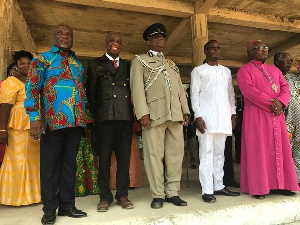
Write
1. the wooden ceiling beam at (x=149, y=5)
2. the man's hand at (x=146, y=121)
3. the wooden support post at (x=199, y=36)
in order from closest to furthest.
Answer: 1. the man's hand at (x=146, y=121)
2. the wooden ceiling beam at (x=149, y=5)
3. the wooden support post at (x=199, y=36)

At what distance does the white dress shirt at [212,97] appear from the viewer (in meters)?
3.11

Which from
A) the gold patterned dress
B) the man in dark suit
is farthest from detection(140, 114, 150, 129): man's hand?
the gold patterned dress

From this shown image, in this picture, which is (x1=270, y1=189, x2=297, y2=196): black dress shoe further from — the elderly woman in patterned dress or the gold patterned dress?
the gold patterned dress

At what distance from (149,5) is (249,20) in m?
2.82

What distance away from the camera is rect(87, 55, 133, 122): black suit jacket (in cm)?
268

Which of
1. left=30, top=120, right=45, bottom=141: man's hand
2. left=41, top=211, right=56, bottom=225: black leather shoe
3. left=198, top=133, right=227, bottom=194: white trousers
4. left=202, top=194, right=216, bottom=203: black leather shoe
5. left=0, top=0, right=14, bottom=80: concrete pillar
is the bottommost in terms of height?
left=202, top=194, right=216, bottom=203: black leather shoe

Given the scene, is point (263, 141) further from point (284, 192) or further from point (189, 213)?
point (189, 213)

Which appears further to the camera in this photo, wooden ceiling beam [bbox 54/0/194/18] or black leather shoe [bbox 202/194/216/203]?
wooden ceiling beam [bbox 54/0/194/18]

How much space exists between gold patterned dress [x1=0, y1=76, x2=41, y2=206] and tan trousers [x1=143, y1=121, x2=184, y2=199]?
57.2 inches

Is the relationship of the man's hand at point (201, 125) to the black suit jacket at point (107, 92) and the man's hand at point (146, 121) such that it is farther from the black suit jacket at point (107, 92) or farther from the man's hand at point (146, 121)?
the black suit jacket at point (107, 92)

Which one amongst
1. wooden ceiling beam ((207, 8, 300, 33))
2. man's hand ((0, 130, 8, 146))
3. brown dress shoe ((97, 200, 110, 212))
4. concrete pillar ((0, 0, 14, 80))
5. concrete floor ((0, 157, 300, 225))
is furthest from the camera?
wooden ceiling beam ((207, 8, 300, 33))

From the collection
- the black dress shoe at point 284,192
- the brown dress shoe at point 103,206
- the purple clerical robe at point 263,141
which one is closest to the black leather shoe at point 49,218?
the brown dress shoe at point 103,206

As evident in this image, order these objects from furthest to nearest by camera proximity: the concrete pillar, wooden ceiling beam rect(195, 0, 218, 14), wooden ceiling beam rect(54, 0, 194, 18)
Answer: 1. wooden ceiling beam rect(195, 0, 218, 14)
2. wooden ceiling beam rect(54, 0, 194, 18)
3. the concrete pillar

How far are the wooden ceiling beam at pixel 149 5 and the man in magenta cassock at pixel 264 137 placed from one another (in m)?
3.06
